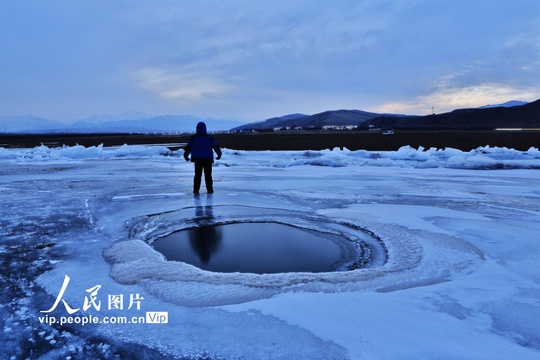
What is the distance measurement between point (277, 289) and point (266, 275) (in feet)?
1.18

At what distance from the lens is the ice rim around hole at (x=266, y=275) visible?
3.31 metres

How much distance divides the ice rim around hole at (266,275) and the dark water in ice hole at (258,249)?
217 millimetres

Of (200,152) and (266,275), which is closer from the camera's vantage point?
(266,275)

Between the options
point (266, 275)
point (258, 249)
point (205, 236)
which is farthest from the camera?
point (205, 236)

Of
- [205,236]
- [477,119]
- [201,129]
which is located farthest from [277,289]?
[477,119]

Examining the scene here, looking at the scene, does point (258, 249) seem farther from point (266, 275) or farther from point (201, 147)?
point (201, 147)

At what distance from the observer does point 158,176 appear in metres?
12.5

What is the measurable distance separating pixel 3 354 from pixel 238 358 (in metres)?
1.56

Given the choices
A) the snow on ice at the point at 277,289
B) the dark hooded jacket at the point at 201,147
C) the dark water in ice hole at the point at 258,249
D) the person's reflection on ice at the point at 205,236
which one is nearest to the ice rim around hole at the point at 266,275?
the snow on ice at the point at 277,289

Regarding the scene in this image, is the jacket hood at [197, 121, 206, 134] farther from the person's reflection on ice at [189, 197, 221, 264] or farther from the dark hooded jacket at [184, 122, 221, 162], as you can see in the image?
the person's reflection on ice at [189, 197, 221, 264]

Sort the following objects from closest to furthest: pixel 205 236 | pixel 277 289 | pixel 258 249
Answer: pixel 277 289 < pixel 258 249 < pixel 205 236

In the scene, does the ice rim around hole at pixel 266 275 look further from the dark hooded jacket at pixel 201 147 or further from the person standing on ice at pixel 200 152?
the dark hooded jacket at pixel 201 147

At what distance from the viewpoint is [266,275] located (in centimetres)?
369

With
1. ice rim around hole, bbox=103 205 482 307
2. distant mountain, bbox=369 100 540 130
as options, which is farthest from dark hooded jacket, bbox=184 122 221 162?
distant mountain, bbox=369 100 540 130
